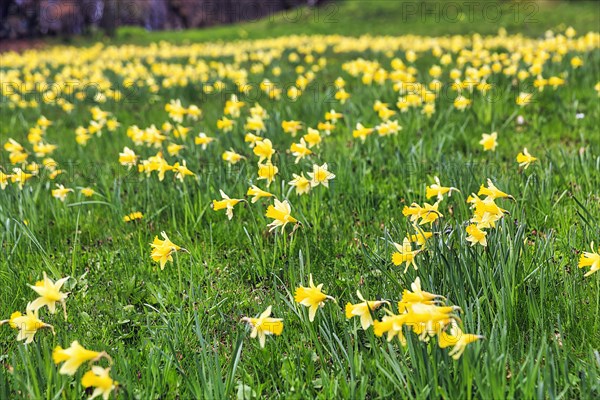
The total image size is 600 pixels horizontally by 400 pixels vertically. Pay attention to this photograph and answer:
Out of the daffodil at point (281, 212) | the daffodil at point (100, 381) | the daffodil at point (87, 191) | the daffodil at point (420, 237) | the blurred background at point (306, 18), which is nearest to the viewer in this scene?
the daffodil at point (100, 381)

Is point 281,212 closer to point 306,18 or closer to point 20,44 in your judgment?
point 20,44

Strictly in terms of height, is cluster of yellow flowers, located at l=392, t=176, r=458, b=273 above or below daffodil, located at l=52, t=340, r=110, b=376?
above

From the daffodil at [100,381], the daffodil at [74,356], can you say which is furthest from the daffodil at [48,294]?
the daffodil at [100,381]

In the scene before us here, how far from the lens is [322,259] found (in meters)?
2.68

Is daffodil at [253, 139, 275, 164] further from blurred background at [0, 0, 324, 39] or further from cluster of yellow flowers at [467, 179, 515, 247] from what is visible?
blurred background at [0, 0, 324, 39]

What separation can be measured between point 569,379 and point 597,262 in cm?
39

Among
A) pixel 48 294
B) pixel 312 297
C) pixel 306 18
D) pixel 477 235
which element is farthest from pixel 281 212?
pixel 306 18

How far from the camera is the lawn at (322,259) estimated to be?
1681 millimetres

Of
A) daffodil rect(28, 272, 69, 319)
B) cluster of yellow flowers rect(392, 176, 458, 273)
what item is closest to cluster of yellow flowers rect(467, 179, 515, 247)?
cluster of yellow flowers rect(392, 176, 458, 273)

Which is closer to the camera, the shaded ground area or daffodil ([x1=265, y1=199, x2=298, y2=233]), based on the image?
daffodil ([x1=265, y1=199, x2=298, y2=233])

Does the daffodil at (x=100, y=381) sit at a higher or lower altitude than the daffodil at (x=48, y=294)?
lower

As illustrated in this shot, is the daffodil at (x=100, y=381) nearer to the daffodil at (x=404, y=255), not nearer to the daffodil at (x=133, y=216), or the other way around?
the daffodil at (x=404, y=255)

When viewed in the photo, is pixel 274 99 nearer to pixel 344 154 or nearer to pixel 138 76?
pixel 344 154

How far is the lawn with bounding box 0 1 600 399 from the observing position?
5.51 ft
